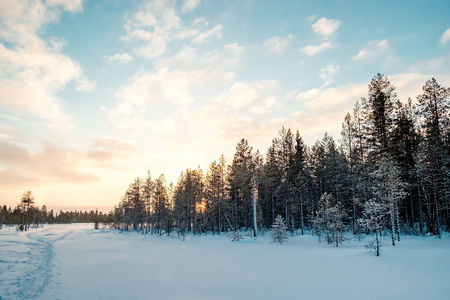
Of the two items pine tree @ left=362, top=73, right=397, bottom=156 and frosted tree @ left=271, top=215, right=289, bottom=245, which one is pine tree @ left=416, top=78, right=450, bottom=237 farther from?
frosted tree @ left=271, top=215, right=289, bottom=245

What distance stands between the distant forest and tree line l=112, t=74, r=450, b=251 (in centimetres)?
11

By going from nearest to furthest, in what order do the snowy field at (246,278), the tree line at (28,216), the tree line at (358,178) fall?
the snowy field at (246,278) < the tree line at (358,178) < the tree line at (28,216)

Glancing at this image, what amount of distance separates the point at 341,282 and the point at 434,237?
69.8 feet

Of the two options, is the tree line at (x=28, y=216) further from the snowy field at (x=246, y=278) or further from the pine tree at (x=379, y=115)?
the pine tree at (x=379, y=115)

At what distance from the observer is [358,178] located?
30078 millimetres

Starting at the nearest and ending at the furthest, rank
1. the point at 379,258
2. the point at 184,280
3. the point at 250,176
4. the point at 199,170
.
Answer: the point at 184,280 → the point at 379,258 → the point at 250,176 → the point at 199,170

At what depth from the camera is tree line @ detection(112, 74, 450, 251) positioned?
24297 mm

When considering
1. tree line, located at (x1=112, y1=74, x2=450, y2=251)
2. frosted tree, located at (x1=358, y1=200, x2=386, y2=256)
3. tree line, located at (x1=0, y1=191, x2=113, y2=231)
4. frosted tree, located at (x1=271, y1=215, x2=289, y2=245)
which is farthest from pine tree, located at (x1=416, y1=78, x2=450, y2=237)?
tree line, located at (x1=0, y1=191, x2=113, y2=231)

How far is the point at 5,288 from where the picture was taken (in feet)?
33.1

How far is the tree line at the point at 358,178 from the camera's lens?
24297mm

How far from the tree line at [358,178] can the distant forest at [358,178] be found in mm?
107

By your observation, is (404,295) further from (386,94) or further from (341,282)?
(386,94)

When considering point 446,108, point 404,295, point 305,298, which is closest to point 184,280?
point 305,298

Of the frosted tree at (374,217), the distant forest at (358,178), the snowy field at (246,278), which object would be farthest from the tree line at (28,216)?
the frosted tree at (374,217)
